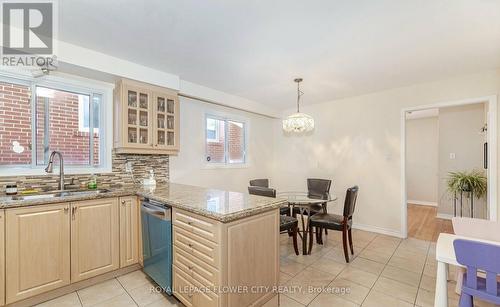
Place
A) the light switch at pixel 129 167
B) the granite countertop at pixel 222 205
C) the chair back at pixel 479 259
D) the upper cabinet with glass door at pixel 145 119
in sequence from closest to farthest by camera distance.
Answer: the chair back at pixel 479 259 → the granite countertop at pixel 222 205 → the upper cabinet with glass door at pixel 145 119 → the light switch at pixel 129 167

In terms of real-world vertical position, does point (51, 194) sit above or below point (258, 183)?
above

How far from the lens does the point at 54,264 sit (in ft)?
6.63

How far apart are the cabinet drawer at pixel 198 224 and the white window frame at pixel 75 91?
5.16 ft

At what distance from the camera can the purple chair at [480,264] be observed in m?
1.20

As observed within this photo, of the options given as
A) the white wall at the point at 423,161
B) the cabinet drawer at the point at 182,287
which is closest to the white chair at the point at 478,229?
the cabinet drawer at the point at 182,287

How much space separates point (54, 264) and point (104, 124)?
1635mm

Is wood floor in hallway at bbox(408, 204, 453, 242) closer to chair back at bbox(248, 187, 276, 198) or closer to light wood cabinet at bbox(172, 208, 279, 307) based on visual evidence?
chair back at bbox(248, 187, 276, 198)

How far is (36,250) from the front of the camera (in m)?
1.93

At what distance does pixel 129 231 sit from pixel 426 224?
5072mm

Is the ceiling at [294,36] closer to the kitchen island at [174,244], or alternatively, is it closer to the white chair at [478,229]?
the kitchen island at [174,244]

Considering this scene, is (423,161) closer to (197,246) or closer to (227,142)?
(227,142)

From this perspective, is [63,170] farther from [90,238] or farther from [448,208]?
[448,208]

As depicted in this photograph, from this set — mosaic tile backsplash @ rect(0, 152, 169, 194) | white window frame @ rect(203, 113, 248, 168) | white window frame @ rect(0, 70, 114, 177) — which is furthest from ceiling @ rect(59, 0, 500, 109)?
mosaic tile backsplash @ rect(0, 152, 169, 194)

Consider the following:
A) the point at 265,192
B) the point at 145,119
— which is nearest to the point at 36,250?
the point at 145,119
